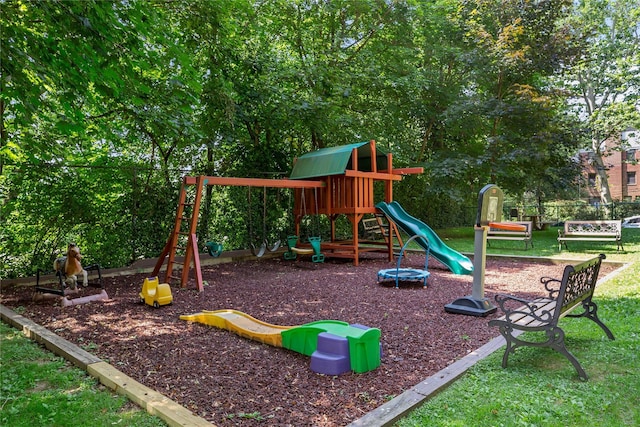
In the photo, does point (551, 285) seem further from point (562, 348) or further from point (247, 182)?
point (247, 182)

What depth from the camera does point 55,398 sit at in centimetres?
302

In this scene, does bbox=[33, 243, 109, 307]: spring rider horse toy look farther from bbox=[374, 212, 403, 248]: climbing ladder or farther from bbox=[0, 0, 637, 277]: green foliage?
bbox=[374, 212, 403, 248]: climbing ladder

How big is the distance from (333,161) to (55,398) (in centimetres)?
799

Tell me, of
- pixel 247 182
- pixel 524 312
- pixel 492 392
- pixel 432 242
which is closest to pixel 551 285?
pixel 432 242

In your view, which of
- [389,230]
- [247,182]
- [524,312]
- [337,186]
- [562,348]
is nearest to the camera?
[562,348]

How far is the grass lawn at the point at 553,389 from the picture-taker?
2660mm

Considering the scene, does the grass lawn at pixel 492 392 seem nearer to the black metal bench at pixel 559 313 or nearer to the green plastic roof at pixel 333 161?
the black metal bench at pixel 559 313

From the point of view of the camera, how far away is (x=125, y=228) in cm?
887

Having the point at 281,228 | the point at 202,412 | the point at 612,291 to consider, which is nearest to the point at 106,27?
the point at 202,412

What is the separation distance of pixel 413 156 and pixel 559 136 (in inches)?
224

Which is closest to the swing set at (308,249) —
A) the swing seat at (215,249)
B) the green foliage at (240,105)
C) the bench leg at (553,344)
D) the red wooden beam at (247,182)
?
the red wooden beam at (247,182)

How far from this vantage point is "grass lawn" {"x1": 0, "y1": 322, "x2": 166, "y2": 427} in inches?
107

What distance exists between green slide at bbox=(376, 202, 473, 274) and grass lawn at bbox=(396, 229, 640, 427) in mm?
4015

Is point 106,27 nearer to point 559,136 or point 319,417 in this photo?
point 319,417
